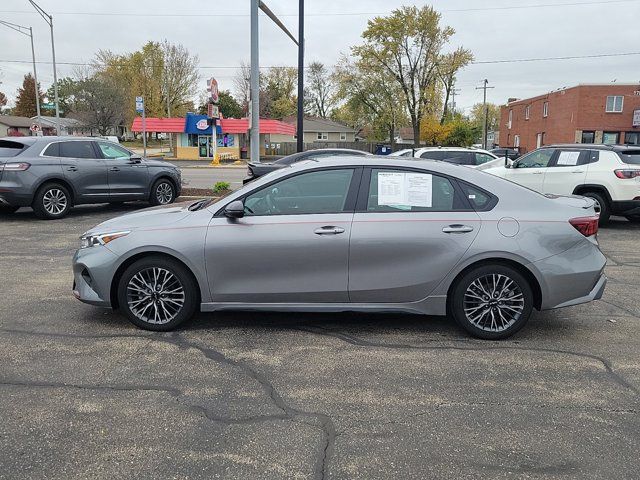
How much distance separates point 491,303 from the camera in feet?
15.5

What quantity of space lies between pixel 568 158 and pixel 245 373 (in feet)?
30.9

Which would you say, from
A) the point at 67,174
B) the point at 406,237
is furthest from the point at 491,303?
the point at 67,174

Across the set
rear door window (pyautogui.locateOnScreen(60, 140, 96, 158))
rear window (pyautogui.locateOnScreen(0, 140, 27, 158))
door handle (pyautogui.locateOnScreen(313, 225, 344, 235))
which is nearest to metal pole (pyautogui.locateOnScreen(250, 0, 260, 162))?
rear door window (pyautogui.locateOnScreen(60, 140, 96, 158))

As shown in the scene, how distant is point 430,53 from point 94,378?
171 ft

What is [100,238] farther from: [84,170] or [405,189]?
[84,170]

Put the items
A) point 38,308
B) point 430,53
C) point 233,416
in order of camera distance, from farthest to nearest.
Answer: point 430,53
point 38,308
point 233,416

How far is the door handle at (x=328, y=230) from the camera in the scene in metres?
4.69

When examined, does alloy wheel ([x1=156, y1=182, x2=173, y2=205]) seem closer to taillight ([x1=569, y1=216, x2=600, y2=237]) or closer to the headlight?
the headlight

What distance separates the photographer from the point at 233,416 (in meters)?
3.49

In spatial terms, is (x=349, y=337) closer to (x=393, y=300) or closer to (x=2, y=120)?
(x=393, y=300)

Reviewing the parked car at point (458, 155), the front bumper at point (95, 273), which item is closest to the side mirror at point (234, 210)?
the front bumper at point (95, 273)

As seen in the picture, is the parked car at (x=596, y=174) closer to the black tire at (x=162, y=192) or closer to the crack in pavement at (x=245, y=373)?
the black tire at (x=162, y=192)

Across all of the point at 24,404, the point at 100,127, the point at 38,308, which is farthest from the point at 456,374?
the point at 100,127

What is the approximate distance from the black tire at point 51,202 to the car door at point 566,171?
996 centimetres
